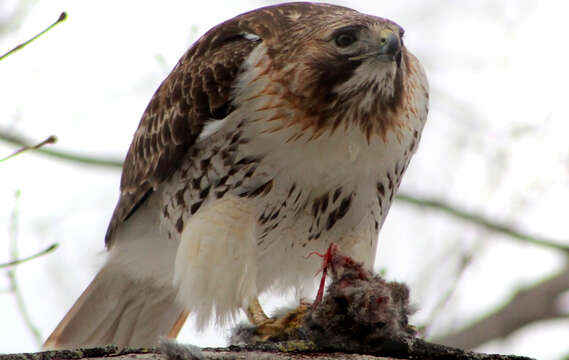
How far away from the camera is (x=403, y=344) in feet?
11.8

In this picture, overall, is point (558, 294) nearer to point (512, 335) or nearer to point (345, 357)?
point (512, 335)

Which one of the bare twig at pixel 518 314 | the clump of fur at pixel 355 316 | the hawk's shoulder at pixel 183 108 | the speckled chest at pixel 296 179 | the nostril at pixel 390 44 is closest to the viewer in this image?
the clump of fur at pixel 355 316

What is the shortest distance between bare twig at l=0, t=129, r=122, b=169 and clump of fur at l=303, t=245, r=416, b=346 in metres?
3.86

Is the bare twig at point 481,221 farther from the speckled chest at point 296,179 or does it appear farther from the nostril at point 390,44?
the nostril at point 390,44

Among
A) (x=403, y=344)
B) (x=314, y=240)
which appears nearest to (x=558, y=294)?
(x=314, y=240)

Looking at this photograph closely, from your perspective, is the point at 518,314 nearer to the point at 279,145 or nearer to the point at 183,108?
the point at 279,145

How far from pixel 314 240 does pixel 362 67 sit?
113 cm

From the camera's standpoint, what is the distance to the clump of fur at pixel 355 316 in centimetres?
361

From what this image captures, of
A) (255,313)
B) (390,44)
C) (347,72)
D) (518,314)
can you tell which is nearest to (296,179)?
(347,72)

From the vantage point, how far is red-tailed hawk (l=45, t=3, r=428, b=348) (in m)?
4.83

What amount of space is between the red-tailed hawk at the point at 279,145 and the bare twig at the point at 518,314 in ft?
5.73

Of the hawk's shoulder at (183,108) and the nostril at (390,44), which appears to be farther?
the hawk's shoulder at (183,108)

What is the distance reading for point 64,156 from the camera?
7168 mm

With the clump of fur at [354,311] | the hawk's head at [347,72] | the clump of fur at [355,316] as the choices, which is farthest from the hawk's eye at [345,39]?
the clump of fur at [355,316]
